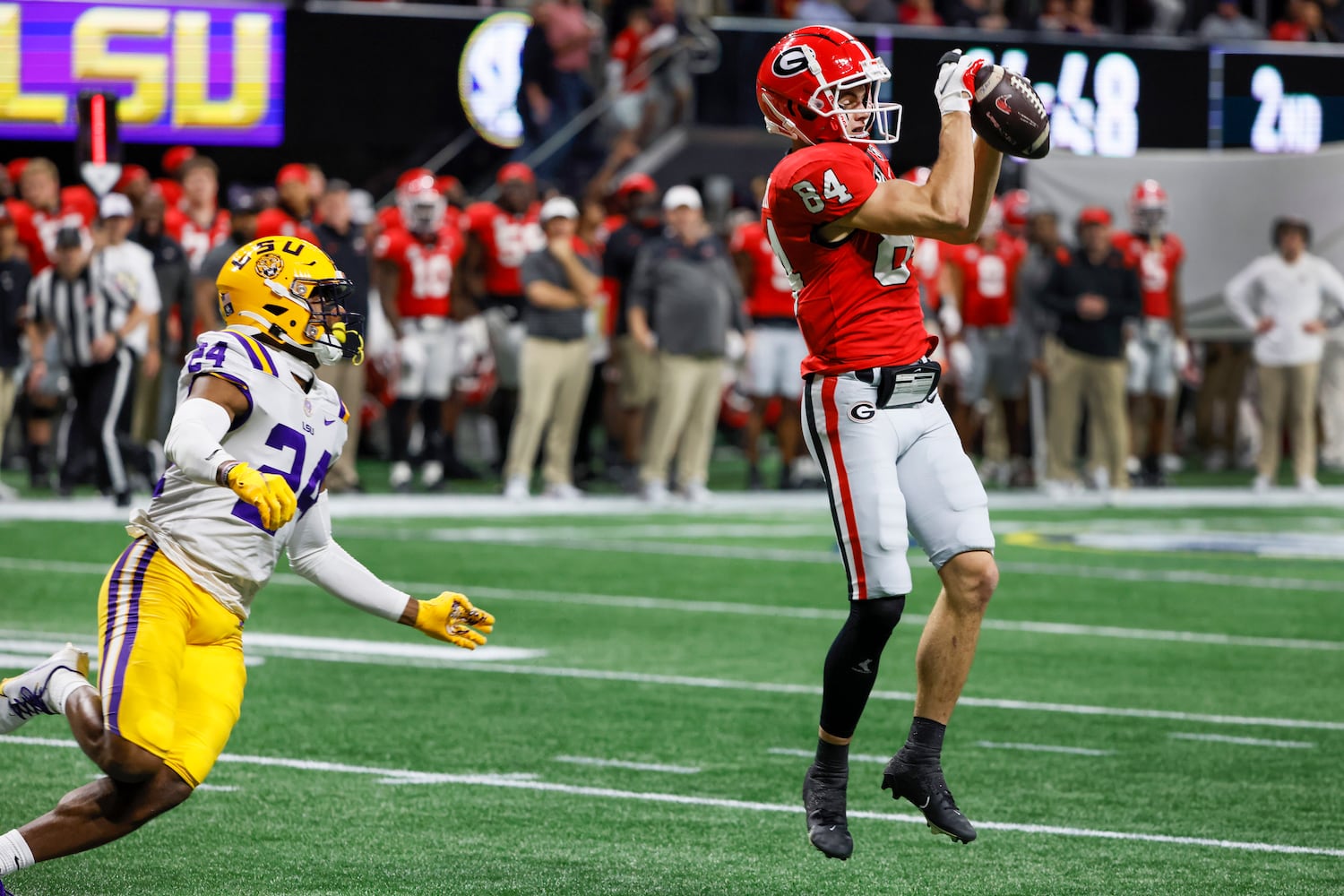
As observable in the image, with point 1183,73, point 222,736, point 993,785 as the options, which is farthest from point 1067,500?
point 222,736

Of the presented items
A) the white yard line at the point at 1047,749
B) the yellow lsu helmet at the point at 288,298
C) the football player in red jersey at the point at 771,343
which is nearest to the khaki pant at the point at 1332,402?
the football player in red jersey at the point at 771,343

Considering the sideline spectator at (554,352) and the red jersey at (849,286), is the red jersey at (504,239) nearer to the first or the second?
the sideline spectator at (554,352)

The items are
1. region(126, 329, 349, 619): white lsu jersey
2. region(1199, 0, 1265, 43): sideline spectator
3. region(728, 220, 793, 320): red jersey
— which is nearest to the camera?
region(126, 329, 349, 619): white lsu jersey

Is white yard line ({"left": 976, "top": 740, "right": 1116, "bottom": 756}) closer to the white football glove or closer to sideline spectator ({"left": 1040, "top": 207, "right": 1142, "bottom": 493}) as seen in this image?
the white football glove

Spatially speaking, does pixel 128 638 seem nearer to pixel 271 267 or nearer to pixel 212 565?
pixel 212 565

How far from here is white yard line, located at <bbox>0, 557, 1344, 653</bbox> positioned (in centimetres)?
1006

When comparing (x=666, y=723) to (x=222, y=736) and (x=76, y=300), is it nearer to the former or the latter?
(x=222, y=736)

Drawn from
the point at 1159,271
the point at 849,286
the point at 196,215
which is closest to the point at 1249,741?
the point at 849,286

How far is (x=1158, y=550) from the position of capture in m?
13.8

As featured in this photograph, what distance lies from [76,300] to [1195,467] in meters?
11.5

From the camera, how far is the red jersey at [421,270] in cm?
1656

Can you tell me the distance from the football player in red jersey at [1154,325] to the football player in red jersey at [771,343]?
9.22 feet

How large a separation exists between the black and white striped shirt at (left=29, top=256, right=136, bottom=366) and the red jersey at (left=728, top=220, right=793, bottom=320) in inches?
198

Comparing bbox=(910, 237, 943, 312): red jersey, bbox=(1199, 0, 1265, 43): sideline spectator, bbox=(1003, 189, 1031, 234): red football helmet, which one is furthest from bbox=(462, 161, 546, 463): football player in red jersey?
bbox=(1199, 0, 1265, 43): sideline spectator
